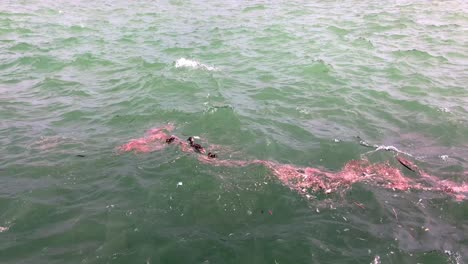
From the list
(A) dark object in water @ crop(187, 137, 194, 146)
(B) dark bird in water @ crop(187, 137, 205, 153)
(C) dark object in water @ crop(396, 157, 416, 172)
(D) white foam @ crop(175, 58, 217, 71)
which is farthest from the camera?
(D) white foam @ crop(175, 58, 217, 71)

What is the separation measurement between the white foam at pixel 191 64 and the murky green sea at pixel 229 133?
123 millimetres

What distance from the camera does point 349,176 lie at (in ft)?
31.8

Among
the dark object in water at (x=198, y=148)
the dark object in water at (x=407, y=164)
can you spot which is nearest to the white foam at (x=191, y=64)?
the dark object in water at (x=198, y=148)

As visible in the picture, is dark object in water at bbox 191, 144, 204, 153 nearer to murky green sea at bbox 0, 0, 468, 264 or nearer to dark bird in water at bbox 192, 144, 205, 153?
dark bird in water at bbox 192, 144, 205, 153

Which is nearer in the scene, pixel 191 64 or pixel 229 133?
pixel 229 133

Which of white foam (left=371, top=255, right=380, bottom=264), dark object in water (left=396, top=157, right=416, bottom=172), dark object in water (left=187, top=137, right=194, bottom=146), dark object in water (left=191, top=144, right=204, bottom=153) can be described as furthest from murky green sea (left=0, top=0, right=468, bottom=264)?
dark object in water (left=187, top=137, right=194, bottom=146)

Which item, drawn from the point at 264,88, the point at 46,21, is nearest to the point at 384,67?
the point at 264,88

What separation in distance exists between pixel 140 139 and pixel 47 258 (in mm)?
5250

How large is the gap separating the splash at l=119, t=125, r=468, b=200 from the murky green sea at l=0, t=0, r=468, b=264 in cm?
26

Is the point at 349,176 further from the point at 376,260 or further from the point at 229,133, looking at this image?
the point at 229,133

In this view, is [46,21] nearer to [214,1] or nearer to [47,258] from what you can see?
[214,1]

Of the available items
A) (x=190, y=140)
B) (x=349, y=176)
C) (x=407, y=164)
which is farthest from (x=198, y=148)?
(x=407, y=164)

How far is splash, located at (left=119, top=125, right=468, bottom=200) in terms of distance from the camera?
9.18 metres

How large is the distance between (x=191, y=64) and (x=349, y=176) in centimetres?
1157
